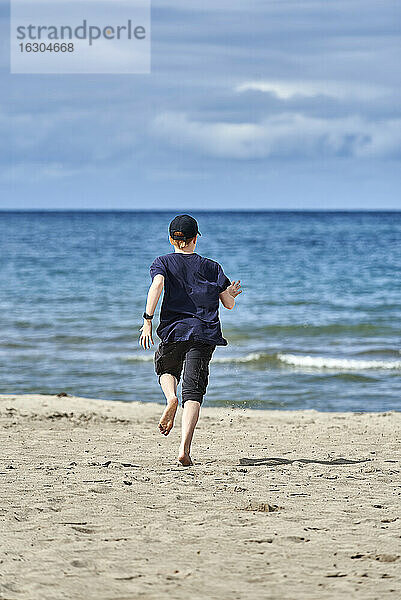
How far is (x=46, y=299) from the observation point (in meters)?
23.0

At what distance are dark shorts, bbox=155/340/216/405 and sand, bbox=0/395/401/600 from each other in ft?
2.10

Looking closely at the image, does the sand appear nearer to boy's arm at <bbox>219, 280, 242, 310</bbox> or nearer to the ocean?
boy's arm at <bbox>219, 280, 242, 310</bbox>

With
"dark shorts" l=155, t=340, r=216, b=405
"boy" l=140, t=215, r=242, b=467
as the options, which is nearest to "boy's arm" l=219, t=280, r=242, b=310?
"boy" l=140, t=215, r=242, b=467

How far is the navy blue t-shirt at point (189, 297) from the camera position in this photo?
242 inches

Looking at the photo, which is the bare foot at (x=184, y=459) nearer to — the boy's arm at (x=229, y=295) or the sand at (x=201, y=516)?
the sand at (x=201, y=516)

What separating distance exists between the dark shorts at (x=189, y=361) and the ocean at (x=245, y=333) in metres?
4.88

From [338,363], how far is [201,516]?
9.15 metres

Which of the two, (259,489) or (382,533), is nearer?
(382,533)

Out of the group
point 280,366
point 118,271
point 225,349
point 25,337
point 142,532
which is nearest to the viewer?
point 142,532

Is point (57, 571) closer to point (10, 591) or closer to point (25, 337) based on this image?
point (10, 591)

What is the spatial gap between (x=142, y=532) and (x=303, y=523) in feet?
3.19

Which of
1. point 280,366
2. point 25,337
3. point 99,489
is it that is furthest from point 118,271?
point 99,489

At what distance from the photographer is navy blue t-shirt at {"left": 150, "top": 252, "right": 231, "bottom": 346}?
6141mm

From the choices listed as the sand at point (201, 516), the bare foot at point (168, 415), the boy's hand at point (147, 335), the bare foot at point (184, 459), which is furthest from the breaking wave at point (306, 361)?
the boy's hand at point (147, 335)
